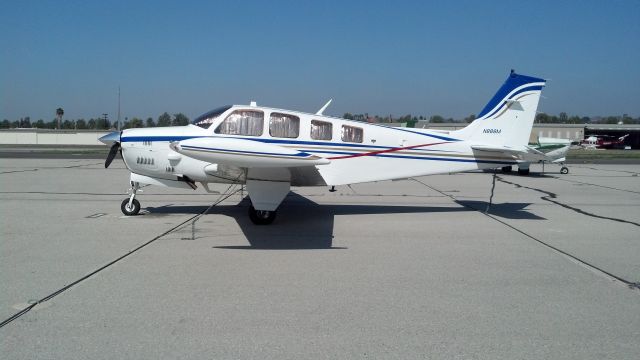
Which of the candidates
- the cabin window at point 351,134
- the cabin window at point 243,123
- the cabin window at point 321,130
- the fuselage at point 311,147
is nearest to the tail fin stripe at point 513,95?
the fuselage at point 311,147

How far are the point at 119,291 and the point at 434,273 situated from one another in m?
3.82

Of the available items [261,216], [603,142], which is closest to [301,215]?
[261,216]

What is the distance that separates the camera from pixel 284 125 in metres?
9.09

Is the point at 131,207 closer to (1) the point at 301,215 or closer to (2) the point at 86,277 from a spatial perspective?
(1) the point at 301,215

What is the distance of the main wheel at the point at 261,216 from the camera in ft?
28.7

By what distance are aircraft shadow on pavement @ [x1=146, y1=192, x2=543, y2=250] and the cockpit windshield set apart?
6.74 ft

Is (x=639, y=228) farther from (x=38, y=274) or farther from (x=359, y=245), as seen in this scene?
(x=38, y=274)

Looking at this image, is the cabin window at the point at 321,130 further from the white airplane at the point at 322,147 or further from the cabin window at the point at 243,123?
the cabin window at the point at 243,123

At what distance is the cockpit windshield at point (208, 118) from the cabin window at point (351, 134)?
2.40 m

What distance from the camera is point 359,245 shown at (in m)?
7.38

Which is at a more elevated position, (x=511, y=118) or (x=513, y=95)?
(x=513, y=95)

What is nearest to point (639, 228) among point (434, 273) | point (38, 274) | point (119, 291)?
point (434, 273)

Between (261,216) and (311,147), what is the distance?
1.72 meters

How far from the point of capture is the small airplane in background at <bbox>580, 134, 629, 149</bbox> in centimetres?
7000
